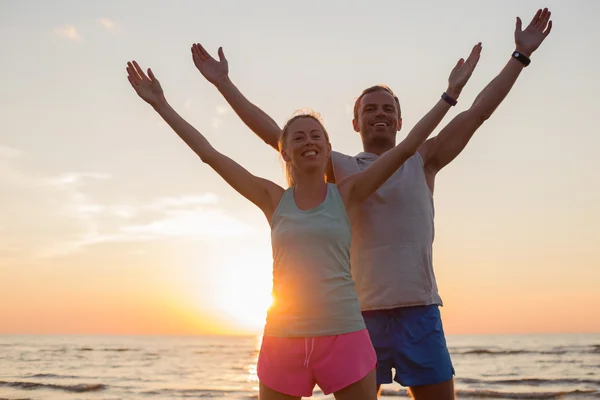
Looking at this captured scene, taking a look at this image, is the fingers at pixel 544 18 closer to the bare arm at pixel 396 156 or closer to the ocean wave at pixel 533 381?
the bare arm at pixel 396 156

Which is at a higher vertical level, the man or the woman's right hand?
the woman's right hand

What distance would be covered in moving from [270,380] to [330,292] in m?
0.51

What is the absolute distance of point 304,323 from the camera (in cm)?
299

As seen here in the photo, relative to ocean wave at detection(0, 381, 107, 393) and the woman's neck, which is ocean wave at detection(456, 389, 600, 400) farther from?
the woman's neck

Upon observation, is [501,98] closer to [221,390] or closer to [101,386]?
[221,390]

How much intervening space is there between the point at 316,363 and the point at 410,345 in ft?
2.67

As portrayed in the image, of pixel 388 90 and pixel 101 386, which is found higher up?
pixel 388 90

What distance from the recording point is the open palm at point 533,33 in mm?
3797

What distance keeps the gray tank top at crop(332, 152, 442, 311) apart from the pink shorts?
60cm

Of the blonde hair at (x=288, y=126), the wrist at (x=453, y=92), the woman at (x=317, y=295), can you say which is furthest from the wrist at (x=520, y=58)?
the blonde hair at (x=288, y=126)

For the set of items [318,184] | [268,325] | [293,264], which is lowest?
[268,325]

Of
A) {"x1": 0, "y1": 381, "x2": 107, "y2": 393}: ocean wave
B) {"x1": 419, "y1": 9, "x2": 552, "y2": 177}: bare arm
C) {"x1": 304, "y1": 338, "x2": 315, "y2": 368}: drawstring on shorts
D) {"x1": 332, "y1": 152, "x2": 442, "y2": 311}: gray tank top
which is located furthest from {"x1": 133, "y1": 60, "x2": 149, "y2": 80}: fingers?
{"x1": 0, "y1": 381, "x2": 107, "y2": 393}: ocean wave

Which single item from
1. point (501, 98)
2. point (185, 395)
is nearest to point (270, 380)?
point (501, 98)

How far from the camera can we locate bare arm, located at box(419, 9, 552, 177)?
377 cm
